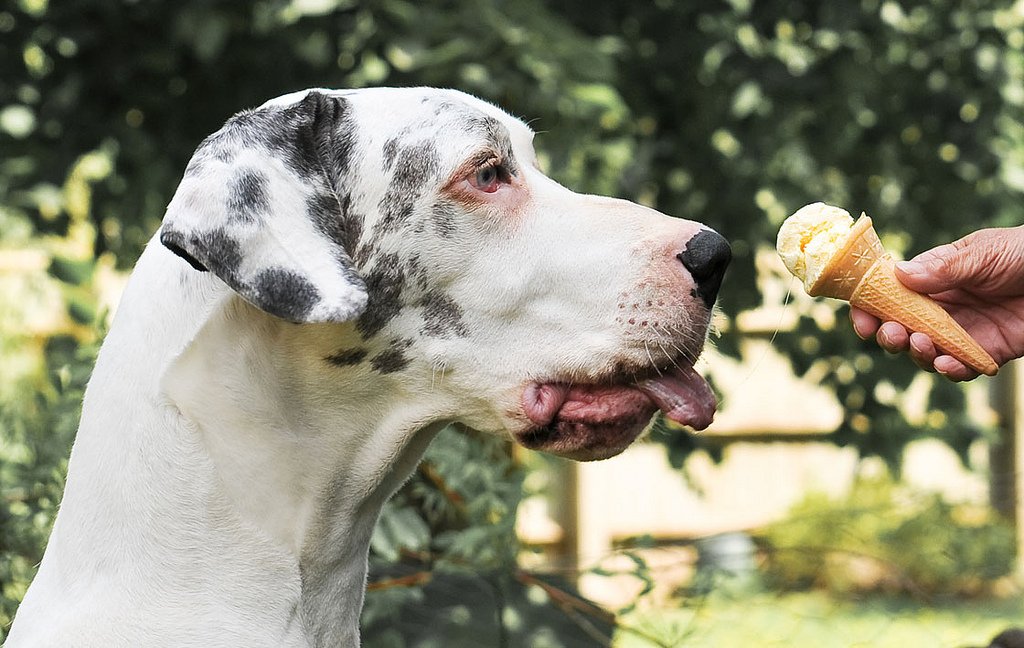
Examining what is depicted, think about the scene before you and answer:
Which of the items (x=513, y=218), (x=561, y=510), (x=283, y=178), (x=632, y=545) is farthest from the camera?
(x=561, y=510)

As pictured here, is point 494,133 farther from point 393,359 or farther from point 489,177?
point 393,359

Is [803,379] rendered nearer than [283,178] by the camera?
No

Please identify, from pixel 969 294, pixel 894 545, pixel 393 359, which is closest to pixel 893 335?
pixel 969 294

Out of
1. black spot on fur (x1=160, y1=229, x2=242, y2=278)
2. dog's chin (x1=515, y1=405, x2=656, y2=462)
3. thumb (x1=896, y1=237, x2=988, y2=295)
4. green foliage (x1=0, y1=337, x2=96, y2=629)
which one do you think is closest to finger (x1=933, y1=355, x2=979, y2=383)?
thumb (x1=896, y1=237, x2=988, y2=295)

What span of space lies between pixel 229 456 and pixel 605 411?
729mm

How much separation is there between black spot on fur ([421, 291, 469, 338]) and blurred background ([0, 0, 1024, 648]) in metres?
1.42

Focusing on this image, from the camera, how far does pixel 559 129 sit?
4.66m

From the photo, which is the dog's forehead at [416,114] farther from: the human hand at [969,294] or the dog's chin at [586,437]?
the human hand at [969,294]

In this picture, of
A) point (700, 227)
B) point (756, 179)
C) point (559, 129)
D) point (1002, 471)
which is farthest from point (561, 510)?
point (700, 227)

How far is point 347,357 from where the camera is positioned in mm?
2459

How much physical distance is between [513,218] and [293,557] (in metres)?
0.79

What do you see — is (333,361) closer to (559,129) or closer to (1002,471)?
(559,129)

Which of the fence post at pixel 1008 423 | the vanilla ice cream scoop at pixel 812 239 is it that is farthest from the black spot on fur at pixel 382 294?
the fence post at pixel 1008 423

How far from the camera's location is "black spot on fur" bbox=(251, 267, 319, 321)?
2215mm
